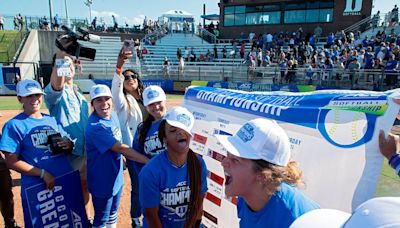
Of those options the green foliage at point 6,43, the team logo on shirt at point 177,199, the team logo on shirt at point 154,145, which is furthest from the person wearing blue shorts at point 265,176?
the green foliage at point 6,43

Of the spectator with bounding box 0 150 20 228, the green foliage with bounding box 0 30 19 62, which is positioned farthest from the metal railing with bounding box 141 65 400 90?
the spectator with bounding box 0 150 20 228

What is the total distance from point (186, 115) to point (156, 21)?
1488 inches

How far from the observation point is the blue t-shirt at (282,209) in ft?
5.32

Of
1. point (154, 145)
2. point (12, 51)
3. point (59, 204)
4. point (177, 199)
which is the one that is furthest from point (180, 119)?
point (12, 51)

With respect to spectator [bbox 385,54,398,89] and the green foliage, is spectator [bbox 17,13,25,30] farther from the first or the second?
A: spectator [bbox 385,54,398,89]

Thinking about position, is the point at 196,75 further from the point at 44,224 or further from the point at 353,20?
the point at 44,224

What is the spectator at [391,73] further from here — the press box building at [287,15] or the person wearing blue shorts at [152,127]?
the press box building at [287,15]

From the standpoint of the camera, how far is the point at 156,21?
38094 mm

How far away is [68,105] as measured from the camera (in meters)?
3.57

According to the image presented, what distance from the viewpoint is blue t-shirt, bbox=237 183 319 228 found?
1.62m

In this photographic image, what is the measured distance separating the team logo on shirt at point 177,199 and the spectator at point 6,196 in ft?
7.88

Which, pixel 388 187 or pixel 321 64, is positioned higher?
pixel 321 64

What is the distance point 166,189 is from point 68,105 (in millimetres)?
1859

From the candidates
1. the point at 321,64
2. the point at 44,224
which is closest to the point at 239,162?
the point at 44,224
